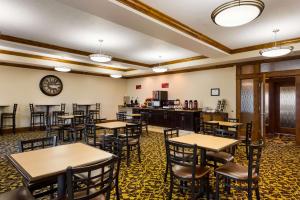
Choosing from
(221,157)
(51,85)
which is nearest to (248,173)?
(221,157)

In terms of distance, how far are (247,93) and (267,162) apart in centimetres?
327

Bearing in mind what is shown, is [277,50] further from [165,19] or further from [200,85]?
[200,85]

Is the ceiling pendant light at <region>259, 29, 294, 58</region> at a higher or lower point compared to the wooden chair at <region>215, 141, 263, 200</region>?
higher

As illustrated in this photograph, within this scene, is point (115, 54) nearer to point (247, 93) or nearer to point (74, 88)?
point (74, 88)

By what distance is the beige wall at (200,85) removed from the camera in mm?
7547

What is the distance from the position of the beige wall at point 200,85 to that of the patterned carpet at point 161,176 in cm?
282

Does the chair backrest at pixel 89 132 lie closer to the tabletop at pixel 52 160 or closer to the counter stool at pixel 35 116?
the tabletop at pixel 52 160

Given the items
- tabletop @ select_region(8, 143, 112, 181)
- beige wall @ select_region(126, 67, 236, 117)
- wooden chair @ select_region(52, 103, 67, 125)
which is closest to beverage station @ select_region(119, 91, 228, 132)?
beige wall @ select_region(126, 67, 236, 117)

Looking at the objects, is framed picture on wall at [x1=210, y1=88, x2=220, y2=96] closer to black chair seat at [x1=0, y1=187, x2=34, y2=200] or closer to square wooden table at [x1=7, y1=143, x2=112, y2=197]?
square wooden table at [x1=7, y1=143, x2=112, y2=197]

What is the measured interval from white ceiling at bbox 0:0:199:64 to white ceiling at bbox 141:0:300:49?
149 centimetres

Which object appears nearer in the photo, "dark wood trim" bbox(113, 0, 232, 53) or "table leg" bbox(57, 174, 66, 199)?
"table leg" bbox(57, 174, 66, 199)

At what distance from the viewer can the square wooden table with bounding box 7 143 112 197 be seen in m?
1.73

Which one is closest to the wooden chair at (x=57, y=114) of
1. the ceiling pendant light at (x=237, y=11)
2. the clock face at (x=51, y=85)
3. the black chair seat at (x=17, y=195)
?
the clock face at (x=51, y=85)

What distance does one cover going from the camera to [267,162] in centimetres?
443
